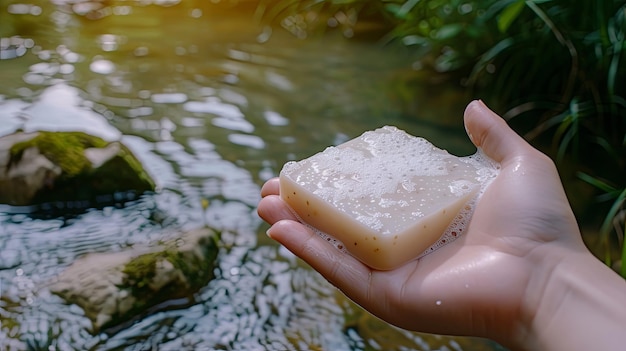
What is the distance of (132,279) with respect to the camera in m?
2.36

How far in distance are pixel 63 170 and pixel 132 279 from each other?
716 mm

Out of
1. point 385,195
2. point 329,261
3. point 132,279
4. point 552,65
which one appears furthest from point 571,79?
point 132,279

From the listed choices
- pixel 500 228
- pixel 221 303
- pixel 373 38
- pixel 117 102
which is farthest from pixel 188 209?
pixel 373 38

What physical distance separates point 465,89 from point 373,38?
1.08m

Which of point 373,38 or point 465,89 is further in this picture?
point 373,38

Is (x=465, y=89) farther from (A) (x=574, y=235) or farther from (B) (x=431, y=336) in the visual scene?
(A) (x=574, y=235)

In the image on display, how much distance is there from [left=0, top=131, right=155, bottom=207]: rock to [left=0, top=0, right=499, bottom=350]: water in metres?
0.08

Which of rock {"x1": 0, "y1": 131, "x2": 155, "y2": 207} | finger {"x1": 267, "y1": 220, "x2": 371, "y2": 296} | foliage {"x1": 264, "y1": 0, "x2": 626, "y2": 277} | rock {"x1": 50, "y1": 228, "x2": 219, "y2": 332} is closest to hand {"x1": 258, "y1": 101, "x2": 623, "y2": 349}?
finger {"x1": 267, "y1": 220, "x2": 371, "y2": 296}

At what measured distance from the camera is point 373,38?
4.80m

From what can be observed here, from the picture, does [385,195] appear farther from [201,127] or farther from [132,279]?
[201,127]

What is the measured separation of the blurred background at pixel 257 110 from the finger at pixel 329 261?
0.67 metres

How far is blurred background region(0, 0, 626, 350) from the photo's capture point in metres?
2.39

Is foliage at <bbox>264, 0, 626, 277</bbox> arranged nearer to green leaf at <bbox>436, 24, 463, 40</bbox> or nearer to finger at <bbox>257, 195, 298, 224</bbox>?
green leaf at <bbox>436, 24, 463, 40</bbox>

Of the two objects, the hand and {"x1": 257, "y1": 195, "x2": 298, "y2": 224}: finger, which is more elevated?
the hand
